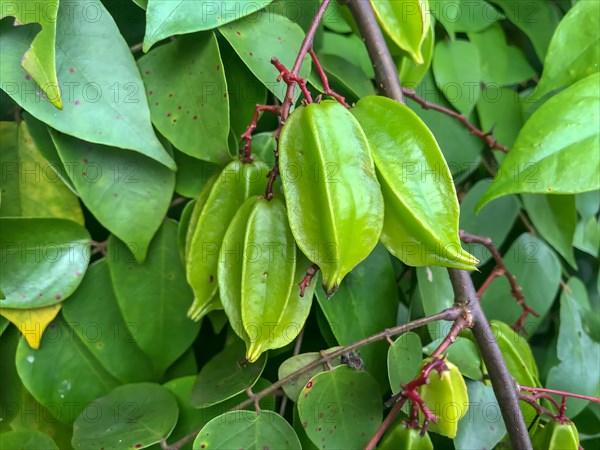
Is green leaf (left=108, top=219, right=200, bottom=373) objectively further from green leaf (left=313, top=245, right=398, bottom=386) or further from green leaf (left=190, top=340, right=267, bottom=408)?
green leaf (left=313, top=245, right=398, bottom=386)

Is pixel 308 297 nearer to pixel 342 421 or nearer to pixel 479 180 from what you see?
pixel 342 421

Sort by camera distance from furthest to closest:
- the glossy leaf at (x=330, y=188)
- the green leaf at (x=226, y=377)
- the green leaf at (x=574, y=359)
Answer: the green leaf at (x=574, y=359) < the green leaf at (x=226, y=377) < the glossy leaf at (x=330, y=188)

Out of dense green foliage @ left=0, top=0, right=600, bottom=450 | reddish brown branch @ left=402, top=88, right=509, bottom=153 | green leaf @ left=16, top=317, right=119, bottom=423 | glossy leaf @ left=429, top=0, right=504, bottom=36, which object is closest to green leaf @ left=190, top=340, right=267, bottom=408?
dense green foliage @ left=0, top=0, right=600, bottom=450

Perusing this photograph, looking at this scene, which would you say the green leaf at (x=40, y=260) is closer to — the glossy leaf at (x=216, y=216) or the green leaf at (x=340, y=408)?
the glossy leaf at (x=216, y=216)

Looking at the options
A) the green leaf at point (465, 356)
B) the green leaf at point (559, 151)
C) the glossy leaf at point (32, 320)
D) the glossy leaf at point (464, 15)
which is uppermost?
the glossy leaf at point (464, 15)

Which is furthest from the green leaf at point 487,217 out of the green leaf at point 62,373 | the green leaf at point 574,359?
the green leaf at point 62,373

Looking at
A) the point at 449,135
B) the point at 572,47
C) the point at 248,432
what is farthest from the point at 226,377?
the point at 572,47
